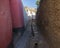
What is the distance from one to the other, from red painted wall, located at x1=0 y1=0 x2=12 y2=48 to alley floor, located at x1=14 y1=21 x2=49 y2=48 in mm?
380

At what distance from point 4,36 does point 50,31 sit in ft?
4.13

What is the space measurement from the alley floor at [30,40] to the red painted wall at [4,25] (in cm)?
38

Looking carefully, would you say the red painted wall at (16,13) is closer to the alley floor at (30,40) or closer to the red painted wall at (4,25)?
the alley floor at (30,40)

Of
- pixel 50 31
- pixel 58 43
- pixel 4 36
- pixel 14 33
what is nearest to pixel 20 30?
pixel 14 33

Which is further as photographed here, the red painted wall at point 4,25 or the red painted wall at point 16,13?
the red painted wall at point 16,13

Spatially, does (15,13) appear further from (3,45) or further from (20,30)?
(3,45)

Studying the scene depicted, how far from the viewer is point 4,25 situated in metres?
4.55

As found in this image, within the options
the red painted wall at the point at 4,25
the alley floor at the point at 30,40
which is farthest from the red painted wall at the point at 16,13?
the red painted wall at the point at 4,25

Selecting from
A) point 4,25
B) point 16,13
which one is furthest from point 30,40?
point 16,13

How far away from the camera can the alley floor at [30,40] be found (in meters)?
4.46

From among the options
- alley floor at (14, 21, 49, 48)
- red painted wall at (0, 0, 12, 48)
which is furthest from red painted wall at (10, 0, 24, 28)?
red painted wall at (0, 0, 12, 48)

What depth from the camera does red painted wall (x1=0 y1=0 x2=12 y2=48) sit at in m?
4.40

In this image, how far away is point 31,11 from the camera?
7.54 meters

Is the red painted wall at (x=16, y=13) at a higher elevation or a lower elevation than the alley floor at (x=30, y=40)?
higher
